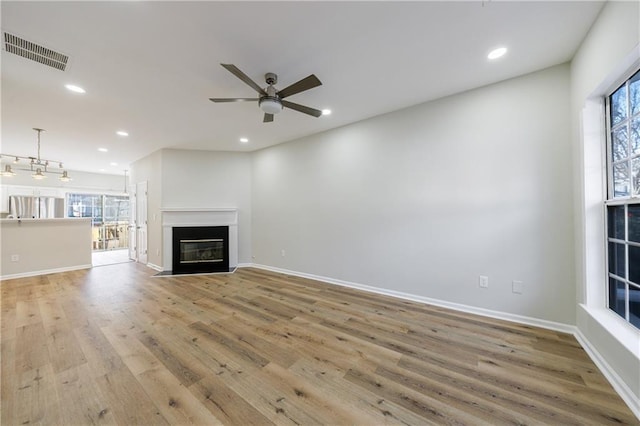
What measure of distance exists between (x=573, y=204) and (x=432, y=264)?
1.52 m

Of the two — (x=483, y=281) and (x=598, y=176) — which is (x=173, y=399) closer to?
(x=483, y=281)

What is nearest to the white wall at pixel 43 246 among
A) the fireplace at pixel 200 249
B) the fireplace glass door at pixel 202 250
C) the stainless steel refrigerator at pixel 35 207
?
the stainless steel refrigerator at pixel 35 207

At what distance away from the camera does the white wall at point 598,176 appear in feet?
4.98

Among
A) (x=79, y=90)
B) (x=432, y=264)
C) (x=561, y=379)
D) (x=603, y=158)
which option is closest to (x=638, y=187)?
(x=603, y=158)

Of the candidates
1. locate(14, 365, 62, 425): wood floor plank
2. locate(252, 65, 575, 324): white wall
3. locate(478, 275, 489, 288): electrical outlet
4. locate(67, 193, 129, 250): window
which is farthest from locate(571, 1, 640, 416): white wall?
locate(67, 193, 129, 250): window

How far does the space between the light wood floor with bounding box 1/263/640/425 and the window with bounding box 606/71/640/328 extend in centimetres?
62

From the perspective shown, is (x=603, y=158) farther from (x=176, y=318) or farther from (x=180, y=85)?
(x=176, y=318)

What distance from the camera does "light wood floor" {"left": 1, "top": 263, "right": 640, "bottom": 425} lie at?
4.79 feet

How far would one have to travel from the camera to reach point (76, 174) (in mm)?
7836

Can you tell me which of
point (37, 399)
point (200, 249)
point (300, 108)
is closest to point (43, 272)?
point (200, 249)

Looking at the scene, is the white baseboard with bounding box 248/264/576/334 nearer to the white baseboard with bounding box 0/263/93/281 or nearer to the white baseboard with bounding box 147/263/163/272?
the white baseboard with bounding box 147/263/163/272

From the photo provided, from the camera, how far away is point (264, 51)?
2.18 meters

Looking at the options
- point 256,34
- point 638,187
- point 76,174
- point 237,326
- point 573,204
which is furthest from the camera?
point 76,174

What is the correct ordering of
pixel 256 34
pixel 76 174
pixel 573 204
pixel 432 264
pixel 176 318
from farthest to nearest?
1. pixel 76 174
2. pixel 432 264
3. pixel 176 318
4. pixel 573 204
5. pixel 256 34
